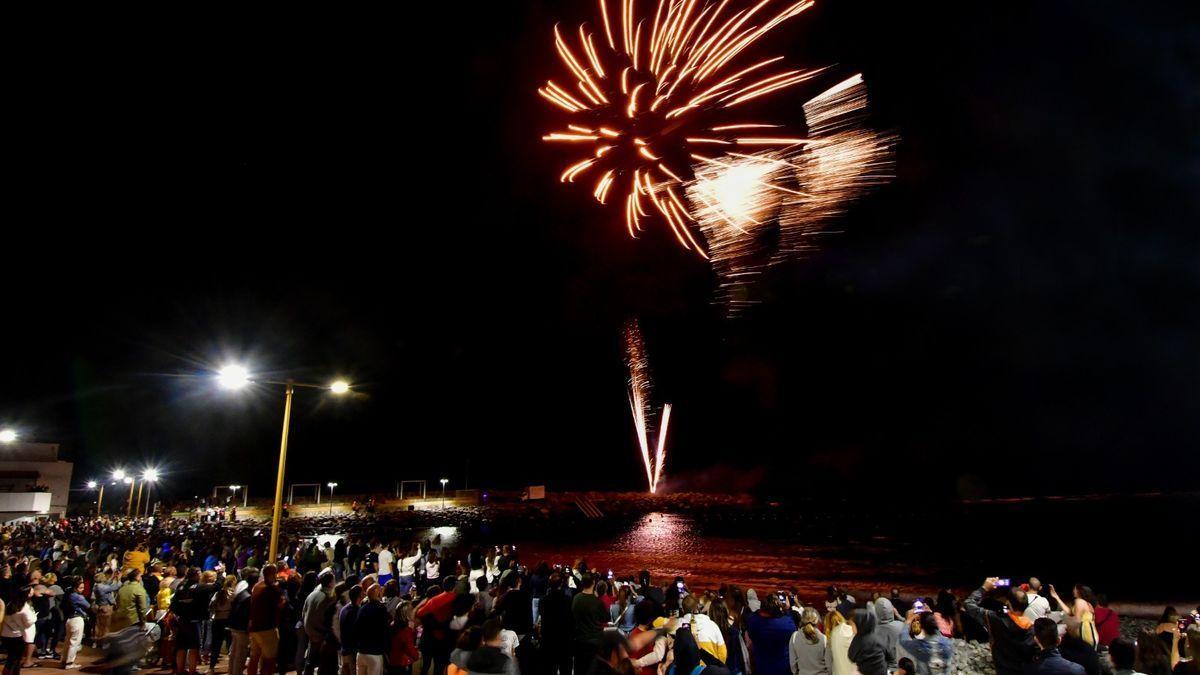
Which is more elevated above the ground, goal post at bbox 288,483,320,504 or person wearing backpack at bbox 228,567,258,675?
goal post at bbox 288,483,320,504

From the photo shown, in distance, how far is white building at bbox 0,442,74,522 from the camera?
6250 cm

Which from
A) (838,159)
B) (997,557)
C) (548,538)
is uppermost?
(838,159)

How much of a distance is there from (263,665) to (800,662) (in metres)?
6.82

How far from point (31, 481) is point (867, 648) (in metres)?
87.1

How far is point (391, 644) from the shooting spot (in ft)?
24.6

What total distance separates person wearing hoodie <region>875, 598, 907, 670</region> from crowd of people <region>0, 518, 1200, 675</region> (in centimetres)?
3

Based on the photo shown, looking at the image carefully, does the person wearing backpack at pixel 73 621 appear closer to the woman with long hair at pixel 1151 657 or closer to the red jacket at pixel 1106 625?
the woman with long hair at pixel 1151 657

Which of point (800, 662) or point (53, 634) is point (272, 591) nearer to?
point (53, 634)

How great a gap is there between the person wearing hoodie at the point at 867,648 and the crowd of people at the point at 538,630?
1 cm

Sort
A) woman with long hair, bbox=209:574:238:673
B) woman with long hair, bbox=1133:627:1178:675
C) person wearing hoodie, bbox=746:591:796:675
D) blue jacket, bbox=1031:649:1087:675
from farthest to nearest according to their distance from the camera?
woman with long hair, bbox=209:574:238:673 < person wearing hoodie, bbox=746:591:796:675 < woman with long hair, bbox=1133:627:1178:675 < blue jacket, bbox=1031:649:1087:675

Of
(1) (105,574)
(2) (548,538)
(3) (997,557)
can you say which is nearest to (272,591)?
(1) (105,574)

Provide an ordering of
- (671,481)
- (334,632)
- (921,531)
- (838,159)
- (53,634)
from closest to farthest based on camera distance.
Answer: (334,632) → (53,634) → (838,159) → (921,531) → (671,481)

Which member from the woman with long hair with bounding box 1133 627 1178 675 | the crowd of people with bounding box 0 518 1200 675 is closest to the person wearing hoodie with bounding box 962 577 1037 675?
the crowd of people with bounding box 0 518 1200 675

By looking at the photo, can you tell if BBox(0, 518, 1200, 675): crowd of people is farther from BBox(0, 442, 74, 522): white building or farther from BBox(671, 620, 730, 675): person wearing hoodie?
BBox(0, 442, 74, 522): white building
